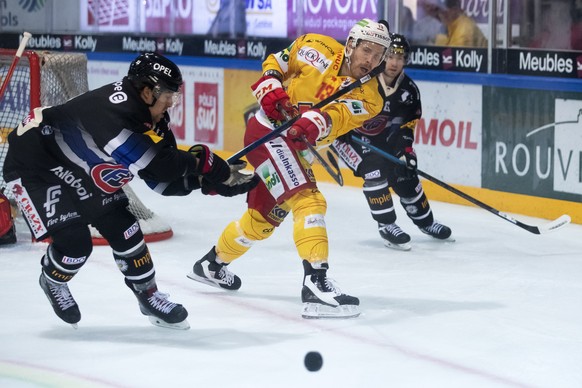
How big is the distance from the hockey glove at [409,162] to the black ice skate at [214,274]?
128 cm

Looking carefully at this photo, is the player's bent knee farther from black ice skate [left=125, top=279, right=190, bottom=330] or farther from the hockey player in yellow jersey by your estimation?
the hockey player in yellow jersey

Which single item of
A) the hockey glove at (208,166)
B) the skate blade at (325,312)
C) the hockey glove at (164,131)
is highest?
the hockey glove at (164,131)

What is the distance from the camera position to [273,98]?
15.9ft

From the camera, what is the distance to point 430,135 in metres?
7.75

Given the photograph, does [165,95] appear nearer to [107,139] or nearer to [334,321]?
[107,139]

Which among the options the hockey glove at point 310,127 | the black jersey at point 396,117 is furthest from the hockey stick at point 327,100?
the black jersey at point 396,117

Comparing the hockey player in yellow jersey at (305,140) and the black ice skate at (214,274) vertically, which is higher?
the hockey player in yellow jersey at (305,140)

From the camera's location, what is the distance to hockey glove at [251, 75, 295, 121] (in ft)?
15.9

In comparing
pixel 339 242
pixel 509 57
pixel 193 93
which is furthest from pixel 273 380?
pixel 193 93

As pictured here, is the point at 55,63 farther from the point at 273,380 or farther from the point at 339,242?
the point at 273,380

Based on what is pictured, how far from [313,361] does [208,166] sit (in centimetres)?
75

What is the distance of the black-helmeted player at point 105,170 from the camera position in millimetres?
4105

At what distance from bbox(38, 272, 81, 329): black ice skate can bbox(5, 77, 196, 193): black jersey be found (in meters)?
0.42

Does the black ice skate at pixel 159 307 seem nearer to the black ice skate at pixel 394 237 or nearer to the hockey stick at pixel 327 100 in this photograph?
the hockey stick at pixel 327 100
